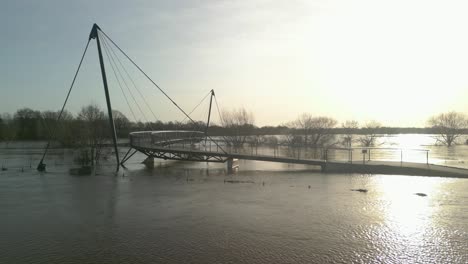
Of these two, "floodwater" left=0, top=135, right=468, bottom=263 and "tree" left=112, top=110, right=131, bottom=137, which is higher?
"tree" left=112, top=110, right=131, bottom=137

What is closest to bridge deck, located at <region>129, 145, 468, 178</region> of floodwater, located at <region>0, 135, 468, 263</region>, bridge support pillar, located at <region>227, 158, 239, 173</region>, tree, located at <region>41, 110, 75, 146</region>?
bridge support pillar, located at <region>227, 158, 239, 173</region>

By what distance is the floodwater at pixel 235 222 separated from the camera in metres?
7.65

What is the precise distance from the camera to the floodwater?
7648 millimetres

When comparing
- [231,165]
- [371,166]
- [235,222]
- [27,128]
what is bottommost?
[235,222]

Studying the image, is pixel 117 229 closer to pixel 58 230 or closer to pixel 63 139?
pixel 58 230

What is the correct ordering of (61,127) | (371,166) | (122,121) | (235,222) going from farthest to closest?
1. (122,121)
2. (61,127)
3. (371,166)
4. (235,222)

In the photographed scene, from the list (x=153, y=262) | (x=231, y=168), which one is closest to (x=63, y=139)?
(x=231, y=168)

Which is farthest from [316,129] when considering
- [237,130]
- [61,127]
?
[61,127]

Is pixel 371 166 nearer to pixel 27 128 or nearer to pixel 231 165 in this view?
pixel 231 165

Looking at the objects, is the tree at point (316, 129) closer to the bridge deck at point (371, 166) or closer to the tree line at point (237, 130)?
the tree line at point (237, 130)

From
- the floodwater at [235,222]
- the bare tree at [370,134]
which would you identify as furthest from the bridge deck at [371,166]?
the bare tree at [370,134]

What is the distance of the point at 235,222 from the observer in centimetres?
1027

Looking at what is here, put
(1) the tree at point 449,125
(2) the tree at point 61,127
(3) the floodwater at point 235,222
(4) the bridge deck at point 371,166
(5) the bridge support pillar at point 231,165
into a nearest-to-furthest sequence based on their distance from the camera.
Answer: (3) the floodwater at point 235,222 → (4) the bridge deck at point 371,166 → (5) the bridge support pillar at point 231,165 → (2) the tree at point 61,127 → (1) the tree at point 449,125

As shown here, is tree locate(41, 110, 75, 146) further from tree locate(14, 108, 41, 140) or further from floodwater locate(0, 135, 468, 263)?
floodwater locate(0, 135, 468, 263)
